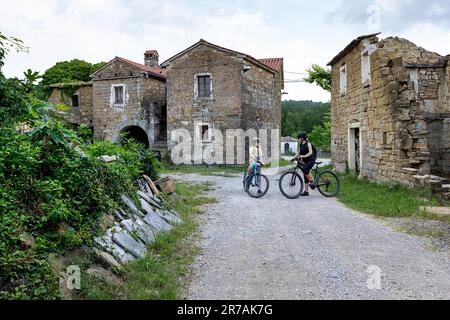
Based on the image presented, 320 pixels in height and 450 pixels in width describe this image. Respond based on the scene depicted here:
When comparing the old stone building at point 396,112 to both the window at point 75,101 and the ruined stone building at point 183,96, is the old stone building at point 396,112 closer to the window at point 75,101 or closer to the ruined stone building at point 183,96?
the ruined stone building at point 183,96

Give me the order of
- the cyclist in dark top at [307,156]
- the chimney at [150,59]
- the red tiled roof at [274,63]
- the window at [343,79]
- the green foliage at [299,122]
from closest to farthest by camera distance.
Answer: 1. the cyclist in dark top at [307,156]
2. the window at [343,79]
3. the red tiled roof at [274,63]
4. the chimney at [150,59]
5. the green foliage at [299,122]

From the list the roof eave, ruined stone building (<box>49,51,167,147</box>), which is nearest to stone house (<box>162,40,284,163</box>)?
ruined stone building (<box>49,51,167,147</box>)

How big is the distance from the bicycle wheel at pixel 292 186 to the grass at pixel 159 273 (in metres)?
3.78

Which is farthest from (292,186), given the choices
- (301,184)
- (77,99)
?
(77,99)

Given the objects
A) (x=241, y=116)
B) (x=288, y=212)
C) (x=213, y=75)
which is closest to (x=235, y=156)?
(x=241, y=116)

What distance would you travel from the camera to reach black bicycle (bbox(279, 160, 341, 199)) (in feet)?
30.5

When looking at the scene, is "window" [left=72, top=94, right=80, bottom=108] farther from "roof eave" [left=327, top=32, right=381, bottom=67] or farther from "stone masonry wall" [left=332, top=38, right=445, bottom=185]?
"stone masonry wall" [left=332, top=38, right=445, bottom=185]

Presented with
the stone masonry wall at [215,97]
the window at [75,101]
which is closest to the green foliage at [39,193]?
the stone masonry wall at [215,97]

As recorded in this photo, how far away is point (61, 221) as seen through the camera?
12.9 feet

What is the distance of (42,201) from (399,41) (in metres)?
12.1

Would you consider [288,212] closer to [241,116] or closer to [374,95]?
[374,95]

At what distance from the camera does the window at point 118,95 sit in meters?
21.8

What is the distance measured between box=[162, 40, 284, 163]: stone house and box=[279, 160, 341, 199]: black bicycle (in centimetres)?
933

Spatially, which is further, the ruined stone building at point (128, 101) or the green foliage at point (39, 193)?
the ruined stone building at point (128, 101)
